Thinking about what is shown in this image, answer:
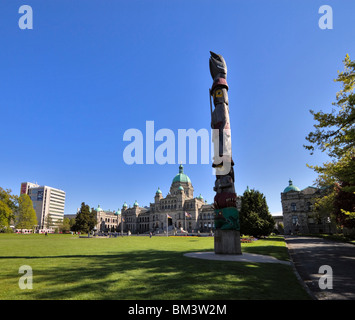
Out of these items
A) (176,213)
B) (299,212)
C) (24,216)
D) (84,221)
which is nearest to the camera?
(24,216)

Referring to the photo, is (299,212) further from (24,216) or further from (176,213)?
(24,216)

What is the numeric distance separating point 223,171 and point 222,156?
44.3 inches

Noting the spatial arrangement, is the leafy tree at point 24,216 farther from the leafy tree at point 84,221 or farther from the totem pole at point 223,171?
the totem pole at point 223,171

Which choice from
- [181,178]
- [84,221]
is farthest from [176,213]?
[84,221]

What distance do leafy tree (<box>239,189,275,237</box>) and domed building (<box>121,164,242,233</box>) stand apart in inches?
1869

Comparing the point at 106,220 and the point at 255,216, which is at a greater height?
the point at 255,216

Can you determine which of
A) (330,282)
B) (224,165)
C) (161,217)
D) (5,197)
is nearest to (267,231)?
(224,165)

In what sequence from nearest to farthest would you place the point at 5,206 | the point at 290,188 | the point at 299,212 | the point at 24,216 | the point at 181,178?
the point at 5,206 → the point at 24,216 → the point at 299,212 → the point at 290,188 → the point at 181,178

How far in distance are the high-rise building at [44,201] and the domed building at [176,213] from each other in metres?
64.7

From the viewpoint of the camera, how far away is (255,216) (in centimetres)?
4072

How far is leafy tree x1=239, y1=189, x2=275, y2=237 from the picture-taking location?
40.6 m

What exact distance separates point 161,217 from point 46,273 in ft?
320

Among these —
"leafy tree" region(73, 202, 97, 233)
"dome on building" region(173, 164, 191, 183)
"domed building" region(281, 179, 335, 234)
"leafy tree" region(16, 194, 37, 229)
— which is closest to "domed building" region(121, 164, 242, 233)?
"dome on building" region(173, 164, 191, 183)

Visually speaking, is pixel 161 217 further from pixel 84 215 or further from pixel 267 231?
pixel 267 231
